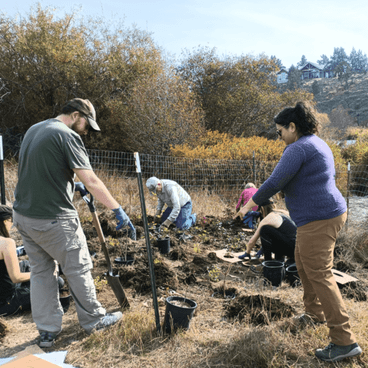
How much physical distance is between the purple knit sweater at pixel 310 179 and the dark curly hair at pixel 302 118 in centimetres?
10

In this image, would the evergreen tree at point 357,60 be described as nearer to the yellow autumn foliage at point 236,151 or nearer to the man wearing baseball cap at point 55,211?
the yellow autumn foliage at point 236,151

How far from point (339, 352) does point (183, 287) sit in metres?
1.77

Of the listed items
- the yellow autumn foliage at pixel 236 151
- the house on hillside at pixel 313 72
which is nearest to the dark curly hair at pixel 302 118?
the yellow autumn foliage at pixel 236 151

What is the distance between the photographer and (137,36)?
13859mm

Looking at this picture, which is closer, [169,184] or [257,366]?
[257,366]

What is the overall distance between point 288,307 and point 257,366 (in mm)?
807

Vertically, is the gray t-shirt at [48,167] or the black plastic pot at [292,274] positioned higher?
the gray t-shirt at [48,167]

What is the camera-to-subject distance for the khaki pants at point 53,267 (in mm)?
2375

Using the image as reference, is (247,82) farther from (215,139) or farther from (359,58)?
(359,58)

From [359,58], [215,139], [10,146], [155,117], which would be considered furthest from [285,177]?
[359,58]

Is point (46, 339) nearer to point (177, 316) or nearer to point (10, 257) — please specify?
point (10, 257)

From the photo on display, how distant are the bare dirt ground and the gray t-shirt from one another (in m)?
1.07

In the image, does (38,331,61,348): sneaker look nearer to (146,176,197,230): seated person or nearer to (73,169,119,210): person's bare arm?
(73,169,119,210): person's bare arm

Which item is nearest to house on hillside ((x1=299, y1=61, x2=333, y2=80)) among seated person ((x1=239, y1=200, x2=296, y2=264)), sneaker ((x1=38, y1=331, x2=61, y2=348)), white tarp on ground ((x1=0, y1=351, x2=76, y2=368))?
seated person ((x1=239, y1=200, x2=296, y2=264))
